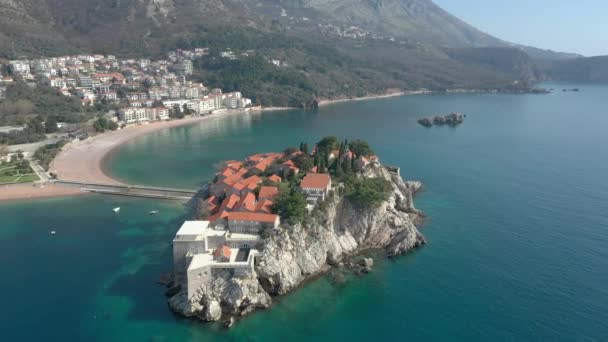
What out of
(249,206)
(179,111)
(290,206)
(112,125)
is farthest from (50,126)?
(290,206)

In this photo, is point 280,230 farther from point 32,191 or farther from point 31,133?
point 31,133

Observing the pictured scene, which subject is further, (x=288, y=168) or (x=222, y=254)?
(x=288, y=168)

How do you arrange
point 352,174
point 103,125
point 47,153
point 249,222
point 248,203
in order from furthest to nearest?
point 103,125 → point 47,153 → point 352,174 → point 248,203 → point 249,222

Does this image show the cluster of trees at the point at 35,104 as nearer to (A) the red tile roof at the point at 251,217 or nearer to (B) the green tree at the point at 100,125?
(B) the green tree at the point at 100,125

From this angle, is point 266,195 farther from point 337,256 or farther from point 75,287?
point 75,287

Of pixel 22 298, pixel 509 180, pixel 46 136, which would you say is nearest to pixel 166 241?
pixel 22 298

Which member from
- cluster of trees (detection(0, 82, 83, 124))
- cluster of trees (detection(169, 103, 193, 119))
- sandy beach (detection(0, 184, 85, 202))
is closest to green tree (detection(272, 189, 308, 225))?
sandy beach (detection(0, 184, 85, 202))

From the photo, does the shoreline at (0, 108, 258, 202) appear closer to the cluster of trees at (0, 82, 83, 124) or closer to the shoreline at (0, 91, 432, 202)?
the shoreline at (0, 91, 432, 202)
